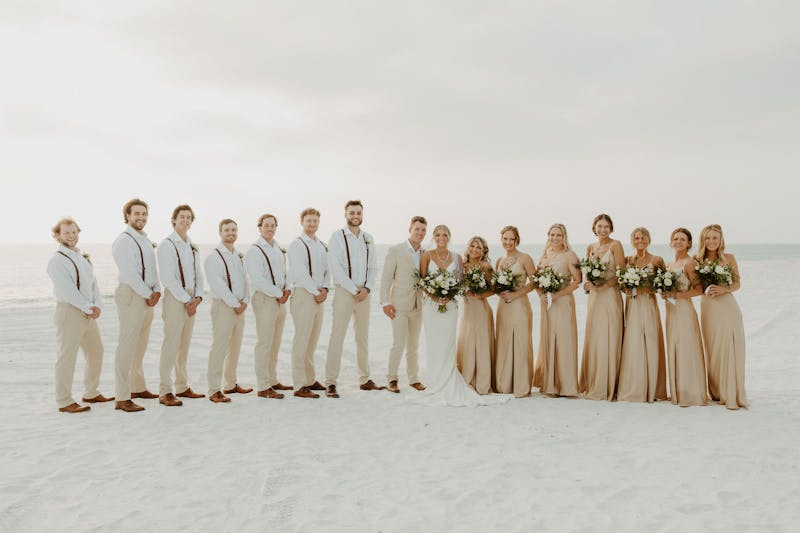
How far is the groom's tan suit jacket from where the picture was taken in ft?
27.7

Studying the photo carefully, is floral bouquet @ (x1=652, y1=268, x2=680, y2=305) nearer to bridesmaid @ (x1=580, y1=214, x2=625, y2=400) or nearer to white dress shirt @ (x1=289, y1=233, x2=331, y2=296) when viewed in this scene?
bridesmaid @ (x1=580, y1=214, x2=625, y2=400)

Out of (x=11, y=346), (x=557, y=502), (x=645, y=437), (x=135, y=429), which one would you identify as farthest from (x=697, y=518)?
(x=11, y=346)

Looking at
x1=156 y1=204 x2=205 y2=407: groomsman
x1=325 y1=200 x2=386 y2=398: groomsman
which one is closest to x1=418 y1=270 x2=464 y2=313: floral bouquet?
x1=325 y1=200 x2=386 y2=398: groomsman

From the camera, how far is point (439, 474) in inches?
208

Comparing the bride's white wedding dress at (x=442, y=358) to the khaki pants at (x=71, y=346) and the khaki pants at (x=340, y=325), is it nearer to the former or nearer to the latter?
the khaki pants at (x=340, y=325)

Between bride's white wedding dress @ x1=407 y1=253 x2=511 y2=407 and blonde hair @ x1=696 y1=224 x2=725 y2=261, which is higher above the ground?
blonde hair @ x1=696 y1=224 x2=725 y2=261

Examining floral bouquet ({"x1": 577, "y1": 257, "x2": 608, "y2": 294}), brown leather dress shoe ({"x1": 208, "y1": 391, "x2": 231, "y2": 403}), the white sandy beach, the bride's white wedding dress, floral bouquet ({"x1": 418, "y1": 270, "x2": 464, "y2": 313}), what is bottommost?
the white sandy beach

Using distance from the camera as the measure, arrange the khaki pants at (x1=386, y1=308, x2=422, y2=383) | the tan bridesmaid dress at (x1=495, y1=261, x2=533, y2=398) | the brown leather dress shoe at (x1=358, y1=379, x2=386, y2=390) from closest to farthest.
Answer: the tan bridesmaid dress at (x1=495, y1=261, x2=533, y2=398) < the khaki pants at (x1=386, y1=308, x2=422, y2=383) < the brown leather dress shoe at (x1=358, y1=379, x2=386, y2=390)

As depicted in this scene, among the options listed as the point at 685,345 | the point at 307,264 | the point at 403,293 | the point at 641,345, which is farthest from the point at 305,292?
the point at 685,345

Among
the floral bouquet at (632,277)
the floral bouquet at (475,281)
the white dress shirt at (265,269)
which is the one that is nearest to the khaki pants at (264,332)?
the white dress shirt at (265,269)

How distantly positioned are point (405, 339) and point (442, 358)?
753 millimetres

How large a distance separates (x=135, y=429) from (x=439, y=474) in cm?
380

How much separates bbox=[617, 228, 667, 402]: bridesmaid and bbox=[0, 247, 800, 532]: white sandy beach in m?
0.28

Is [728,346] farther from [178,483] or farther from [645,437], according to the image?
[178,483]
